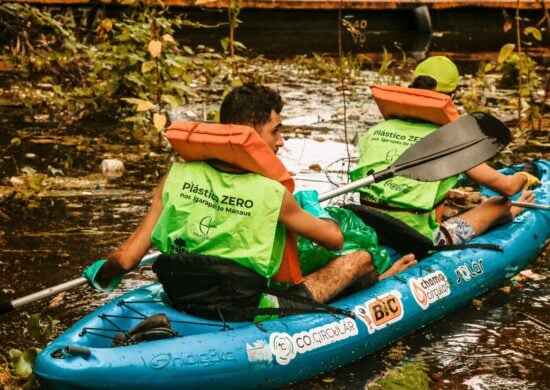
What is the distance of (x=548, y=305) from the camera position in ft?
19.2

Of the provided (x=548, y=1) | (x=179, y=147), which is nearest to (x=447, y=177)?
(x=179, y=147)

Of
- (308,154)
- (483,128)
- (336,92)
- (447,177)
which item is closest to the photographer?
(447,177)

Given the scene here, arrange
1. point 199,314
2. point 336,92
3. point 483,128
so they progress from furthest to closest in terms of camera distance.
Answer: point 336,92 → point 483,128 → point 199,314

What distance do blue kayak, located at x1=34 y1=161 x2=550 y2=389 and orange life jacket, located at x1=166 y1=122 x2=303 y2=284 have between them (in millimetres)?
336

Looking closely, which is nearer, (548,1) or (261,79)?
(261,79)

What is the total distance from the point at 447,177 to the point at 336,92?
5.65 meters

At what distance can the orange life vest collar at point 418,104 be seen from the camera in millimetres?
5582

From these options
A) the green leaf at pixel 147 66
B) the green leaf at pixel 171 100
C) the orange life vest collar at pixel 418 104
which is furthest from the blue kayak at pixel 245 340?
the green leaf at pixel 147 66

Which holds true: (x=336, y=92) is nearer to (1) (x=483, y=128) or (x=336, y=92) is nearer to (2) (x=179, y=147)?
(1) (x=483, y=128)

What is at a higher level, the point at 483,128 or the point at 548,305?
the point at 483,128

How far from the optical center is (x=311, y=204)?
473 centimetres

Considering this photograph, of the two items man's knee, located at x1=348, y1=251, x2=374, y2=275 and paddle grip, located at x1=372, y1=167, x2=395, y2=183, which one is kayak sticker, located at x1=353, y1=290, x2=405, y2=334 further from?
paddle grip, located at x1=372, y1=167, x2=395, y2=183

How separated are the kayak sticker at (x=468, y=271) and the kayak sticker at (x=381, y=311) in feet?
1.80

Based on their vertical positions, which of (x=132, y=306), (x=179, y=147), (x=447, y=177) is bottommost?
(x=132, y=306)
